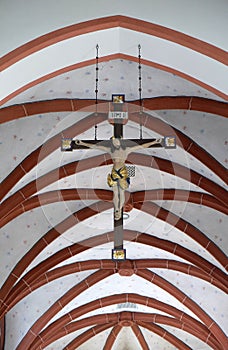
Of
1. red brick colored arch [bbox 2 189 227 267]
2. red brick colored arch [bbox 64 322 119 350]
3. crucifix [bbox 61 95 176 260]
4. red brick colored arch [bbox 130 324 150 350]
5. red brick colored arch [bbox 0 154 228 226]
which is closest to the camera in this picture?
crucifix [bbox 61 95 176 260]

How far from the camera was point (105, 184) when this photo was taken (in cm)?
1235

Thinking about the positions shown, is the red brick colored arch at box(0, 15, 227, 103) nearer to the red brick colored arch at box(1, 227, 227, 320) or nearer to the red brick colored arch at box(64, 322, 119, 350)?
the red brick colored arch at box(1, 227, 227, 320)

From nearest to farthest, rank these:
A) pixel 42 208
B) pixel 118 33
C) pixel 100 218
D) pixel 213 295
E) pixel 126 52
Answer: pixel 118 33, pixel 126 52, pixel 42 208, pixel 100 218, pixel 213 295

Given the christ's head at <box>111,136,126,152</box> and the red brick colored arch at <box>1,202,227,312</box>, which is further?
the red brick colored arch at <box>1,202,227,312</box>

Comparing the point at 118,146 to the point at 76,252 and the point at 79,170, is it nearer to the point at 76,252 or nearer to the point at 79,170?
the point at 79,170

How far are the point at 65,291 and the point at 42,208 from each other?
3.82 meters

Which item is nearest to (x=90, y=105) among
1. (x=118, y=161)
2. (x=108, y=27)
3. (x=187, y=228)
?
(x=118, y=161)

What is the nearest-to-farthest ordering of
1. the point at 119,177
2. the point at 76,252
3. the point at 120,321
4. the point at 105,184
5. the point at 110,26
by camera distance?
1. the point at 110,26
2. the point at 119,177
3. the point at 105,184
4. the point at 76,252
5. the point at 120,321

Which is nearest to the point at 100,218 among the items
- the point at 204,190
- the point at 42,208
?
the point at 42,208

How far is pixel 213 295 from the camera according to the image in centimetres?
1476

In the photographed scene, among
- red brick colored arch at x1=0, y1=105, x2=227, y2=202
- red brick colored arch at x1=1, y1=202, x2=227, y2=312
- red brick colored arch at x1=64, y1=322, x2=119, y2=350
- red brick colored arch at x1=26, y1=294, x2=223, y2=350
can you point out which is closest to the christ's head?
red brick colored arch at x1=0, y1=105, x2=227, y2=202

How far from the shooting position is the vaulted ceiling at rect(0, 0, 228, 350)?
7.35 metres

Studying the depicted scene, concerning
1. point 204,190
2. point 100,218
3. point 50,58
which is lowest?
point 50,58

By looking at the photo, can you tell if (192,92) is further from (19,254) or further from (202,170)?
(19,254)
